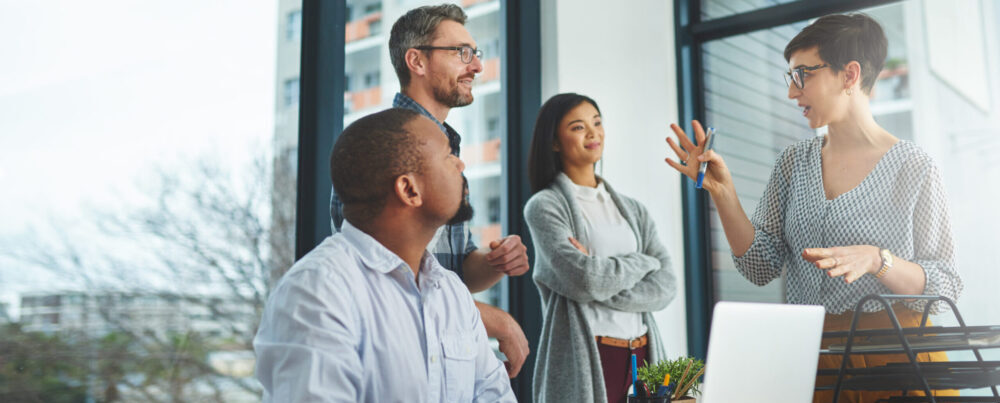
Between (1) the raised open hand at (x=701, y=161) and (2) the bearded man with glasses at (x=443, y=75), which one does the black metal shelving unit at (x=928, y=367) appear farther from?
(2) the bearded man with glasses at (x=443, y=75)

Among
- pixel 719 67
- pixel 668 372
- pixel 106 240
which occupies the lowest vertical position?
pixel 668 372

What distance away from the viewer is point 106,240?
5.96 feet

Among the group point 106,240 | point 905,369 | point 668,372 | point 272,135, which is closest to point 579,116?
point 272,135

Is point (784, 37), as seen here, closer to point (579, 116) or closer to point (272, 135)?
point (579, 116)

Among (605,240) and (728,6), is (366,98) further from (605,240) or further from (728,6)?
(728,6)

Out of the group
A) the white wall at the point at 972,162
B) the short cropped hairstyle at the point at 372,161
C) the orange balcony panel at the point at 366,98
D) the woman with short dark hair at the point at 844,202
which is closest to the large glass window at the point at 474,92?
the orange balcony panel at the point at 366,98

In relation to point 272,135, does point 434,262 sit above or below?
below

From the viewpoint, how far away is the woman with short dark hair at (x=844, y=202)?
5.71 ft

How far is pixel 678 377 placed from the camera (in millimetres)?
1606

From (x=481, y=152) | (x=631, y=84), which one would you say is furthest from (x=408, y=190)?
(x=631, y=84)

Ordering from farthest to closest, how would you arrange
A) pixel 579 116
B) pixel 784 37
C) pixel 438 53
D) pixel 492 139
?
1. pixel 784 37
2. pixel 492 139
3. pixel 579 116
4. pixel 438 53

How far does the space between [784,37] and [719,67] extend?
32 cm

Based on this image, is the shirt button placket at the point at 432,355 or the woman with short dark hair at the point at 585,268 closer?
the shirt button placket at the point at 432,355

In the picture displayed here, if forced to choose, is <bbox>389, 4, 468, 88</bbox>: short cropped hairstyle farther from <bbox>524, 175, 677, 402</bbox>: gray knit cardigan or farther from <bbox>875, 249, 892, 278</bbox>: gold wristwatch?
<bbox>875, 249, 892, 278</bbox>: gold wristwatch
